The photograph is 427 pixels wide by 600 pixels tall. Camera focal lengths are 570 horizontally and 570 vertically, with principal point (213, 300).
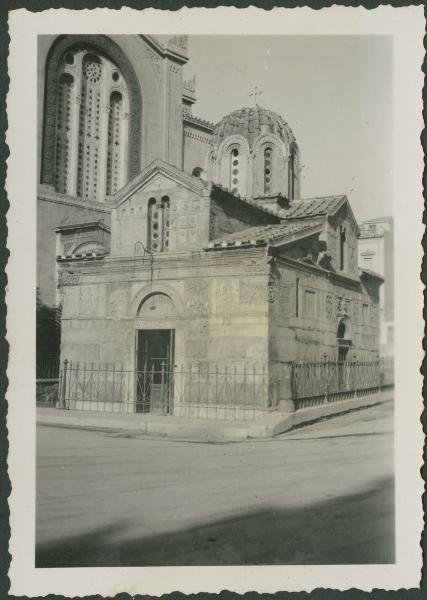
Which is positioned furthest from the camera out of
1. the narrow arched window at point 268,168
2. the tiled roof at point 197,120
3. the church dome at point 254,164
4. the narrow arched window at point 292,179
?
the narrow arched window at point 268,168

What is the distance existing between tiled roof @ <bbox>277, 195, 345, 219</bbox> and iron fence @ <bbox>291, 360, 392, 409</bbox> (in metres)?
2.82

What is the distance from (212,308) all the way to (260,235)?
5.61 ft

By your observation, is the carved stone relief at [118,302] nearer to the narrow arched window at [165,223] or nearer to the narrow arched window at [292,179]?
the narrow arched window at [165,223]

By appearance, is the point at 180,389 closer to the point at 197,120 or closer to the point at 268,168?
the point at 197,120

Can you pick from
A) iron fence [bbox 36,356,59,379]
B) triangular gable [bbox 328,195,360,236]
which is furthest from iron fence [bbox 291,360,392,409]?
iron fence [bbox 36,356,59,379]

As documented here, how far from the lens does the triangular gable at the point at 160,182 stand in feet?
34.7

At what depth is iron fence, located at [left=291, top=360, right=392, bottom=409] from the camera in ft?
32.5

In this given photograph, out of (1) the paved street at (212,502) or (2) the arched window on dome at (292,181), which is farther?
(2) the arched window on dome at (292,181)

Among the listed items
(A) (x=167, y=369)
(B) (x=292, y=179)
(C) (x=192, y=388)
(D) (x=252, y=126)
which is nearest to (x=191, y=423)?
(C) (x=192, y=388)

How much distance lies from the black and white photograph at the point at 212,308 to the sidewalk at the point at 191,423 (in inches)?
1.7

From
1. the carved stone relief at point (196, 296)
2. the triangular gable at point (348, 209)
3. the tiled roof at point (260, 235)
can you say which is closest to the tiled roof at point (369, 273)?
the triangular gable at point (348, 209)

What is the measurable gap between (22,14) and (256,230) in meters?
5.42

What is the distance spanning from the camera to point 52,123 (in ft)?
29.0

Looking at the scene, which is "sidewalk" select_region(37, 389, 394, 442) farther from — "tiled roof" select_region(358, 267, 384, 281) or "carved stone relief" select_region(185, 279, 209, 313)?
"carved stone relief" select_region(185, 279, 209, 313)
